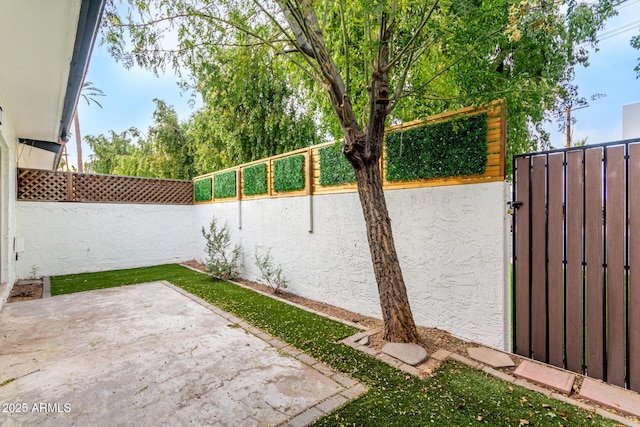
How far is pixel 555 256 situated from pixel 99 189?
434 inches

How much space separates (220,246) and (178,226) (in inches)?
126

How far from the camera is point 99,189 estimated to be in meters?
9.11

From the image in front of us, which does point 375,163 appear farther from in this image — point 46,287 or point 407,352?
point 46,287

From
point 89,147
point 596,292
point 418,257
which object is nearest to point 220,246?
point 418,257

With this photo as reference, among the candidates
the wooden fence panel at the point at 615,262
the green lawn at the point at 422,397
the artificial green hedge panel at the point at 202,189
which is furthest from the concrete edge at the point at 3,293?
the wooden fence panel at the point at 615,262

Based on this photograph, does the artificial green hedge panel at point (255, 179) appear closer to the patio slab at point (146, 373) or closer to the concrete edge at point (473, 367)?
the patio slab at point (146, 373)

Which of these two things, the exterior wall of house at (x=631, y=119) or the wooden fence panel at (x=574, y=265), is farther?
the exterior wall of house at (x=631, y=119)

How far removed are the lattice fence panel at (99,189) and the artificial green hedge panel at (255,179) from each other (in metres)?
3.89

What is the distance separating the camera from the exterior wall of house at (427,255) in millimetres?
3527

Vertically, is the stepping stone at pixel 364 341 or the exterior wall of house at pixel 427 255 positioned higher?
the exterior wall of house at pixel 427 255

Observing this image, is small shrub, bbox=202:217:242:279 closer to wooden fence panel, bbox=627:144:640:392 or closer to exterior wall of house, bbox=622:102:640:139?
wooden fence panel, bbox=627:144:640:392

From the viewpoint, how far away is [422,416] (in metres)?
2.38

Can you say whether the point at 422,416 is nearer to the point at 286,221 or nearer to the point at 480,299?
the point at 480,299

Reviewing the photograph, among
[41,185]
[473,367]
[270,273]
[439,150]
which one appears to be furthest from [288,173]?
[41,185]
